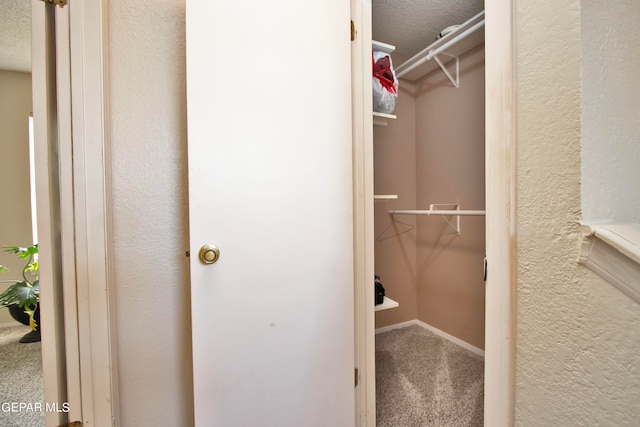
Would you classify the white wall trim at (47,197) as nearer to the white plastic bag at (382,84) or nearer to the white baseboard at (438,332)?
the white plastic bag at (382,84)

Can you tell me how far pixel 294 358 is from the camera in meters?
0.99

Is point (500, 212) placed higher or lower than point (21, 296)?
higher

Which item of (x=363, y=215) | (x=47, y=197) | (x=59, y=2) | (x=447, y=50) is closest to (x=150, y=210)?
(x=47, y=197)

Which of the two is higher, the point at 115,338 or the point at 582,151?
the point at 582,151

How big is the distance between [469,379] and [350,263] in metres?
1.27

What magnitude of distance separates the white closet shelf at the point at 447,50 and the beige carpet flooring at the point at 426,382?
2.10m

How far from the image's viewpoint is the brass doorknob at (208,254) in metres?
0.86

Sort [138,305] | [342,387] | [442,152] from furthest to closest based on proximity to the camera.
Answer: [442,152], [342,387], [138,305]

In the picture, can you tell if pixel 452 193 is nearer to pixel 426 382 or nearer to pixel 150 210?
pixel 426 382

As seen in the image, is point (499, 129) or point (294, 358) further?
point (294, 358)

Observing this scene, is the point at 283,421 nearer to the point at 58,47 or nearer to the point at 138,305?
the point at 138,305

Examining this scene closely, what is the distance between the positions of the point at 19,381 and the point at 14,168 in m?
1.49

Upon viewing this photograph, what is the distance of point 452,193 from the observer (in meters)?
2.09

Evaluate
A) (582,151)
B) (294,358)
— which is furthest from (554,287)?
(294,358)
